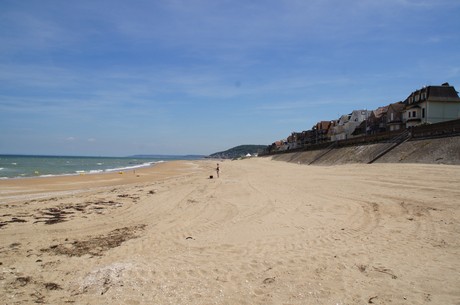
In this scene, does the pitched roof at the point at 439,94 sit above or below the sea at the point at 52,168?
above

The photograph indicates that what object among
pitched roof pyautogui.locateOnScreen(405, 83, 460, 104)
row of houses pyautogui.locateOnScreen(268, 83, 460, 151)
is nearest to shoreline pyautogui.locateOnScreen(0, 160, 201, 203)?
row of houses pyautogui.locateOnScreen(268, 83, 460, 151)

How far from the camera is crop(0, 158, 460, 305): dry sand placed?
4.96m

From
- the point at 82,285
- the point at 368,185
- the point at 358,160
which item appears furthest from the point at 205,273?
the point at 358,160

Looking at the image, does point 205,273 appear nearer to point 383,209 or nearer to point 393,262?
point 393,262

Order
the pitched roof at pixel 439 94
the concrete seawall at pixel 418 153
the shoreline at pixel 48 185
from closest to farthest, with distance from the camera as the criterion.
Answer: the shoreline at pixel 48 185 → the concrete seawall at pixel 418 153 → the pitched roof at pixel 439 94

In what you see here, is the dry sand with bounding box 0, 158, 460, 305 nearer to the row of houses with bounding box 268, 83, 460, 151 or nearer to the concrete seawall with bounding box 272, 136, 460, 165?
the concrete seawall with bounding box 272, 136, 460, 165

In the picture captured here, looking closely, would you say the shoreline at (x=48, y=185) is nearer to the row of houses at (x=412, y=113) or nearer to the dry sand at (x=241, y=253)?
the dry sand at (x=241, y=253)

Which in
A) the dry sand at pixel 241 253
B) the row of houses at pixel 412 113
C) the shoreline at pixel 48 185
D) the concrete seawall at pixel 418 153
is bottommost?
the shoreline at pixel 48 185

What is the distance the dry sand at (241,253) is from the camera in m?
4.96

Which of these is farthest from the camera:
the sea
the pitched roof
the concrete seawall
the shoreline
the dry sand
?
the pitched roof

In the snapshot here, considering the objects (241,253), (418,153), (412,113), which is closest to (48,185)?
(241,253)

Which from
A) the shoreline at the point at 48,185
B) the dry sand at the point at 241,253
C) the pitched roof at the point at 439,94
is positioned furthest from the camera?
the pitched roof at the point at 439,94

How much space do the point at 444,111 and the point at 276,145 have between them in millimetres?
110774

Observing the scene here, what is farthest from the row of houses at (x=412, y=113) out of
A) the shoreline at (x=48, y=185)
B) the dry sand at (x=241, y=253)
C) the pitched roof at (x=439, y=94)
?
the shoreline at (x=48, y=185)
